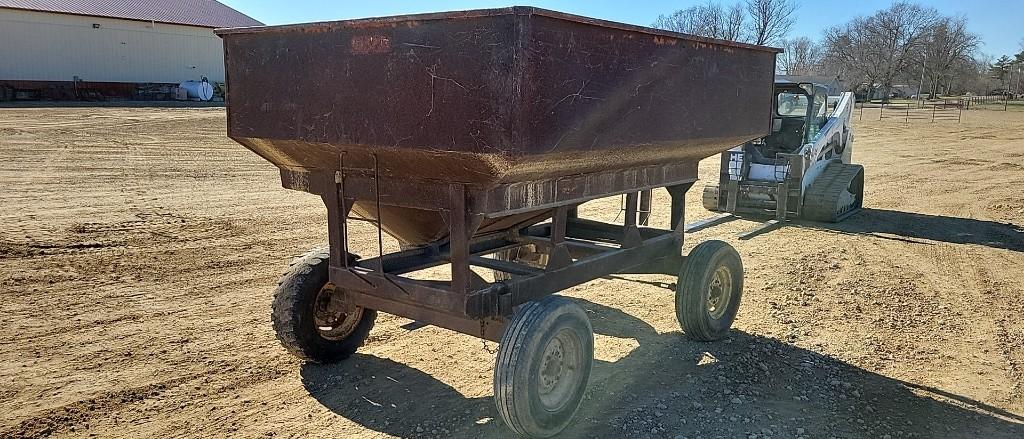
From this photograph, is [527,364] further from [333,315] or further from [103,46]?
[103,46]

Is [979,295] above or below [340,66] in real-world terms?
below

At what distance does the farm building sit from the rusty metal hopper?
2920cm

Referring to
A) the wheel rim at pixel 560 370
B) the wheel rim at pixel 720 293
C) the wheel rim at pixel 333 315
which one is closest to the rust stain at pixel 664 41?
the wheel rim at pixel 560 370

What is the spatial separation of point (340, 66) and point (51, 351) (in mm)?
2840

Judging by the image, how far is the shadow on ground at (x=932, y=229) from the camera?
29.4ft

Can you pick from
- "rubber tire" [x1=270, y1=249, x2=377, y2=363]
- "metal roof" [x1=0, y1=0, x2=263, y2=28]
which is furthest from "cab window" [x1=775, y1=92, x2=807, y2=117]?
"metal roof" [x1=0, y1=0, x2=263, y2=28]

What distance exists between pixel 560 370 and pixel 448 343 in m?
1.50

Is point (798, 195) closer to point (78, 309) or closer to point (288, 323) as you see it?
point (288, 323)

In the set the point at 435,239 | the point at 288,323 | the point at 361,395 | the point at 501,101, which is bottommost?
the point at 361,395

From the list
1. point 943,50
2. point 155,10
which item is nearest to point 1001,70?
point 943,50

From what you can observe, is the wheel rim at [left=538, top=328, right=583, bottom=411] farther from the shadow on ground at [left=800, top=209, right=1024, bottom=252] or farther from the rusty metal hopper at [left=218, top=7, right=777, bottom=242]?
the shadow on ground at [left=800, top=209, right=1024, bottom=252]

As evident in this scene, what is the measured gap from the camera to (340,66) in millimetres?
3443

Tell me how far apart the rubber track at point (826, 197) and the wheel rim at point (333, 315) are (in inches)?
289

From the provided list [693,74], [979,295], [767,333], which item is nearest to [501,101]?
[693,74]
